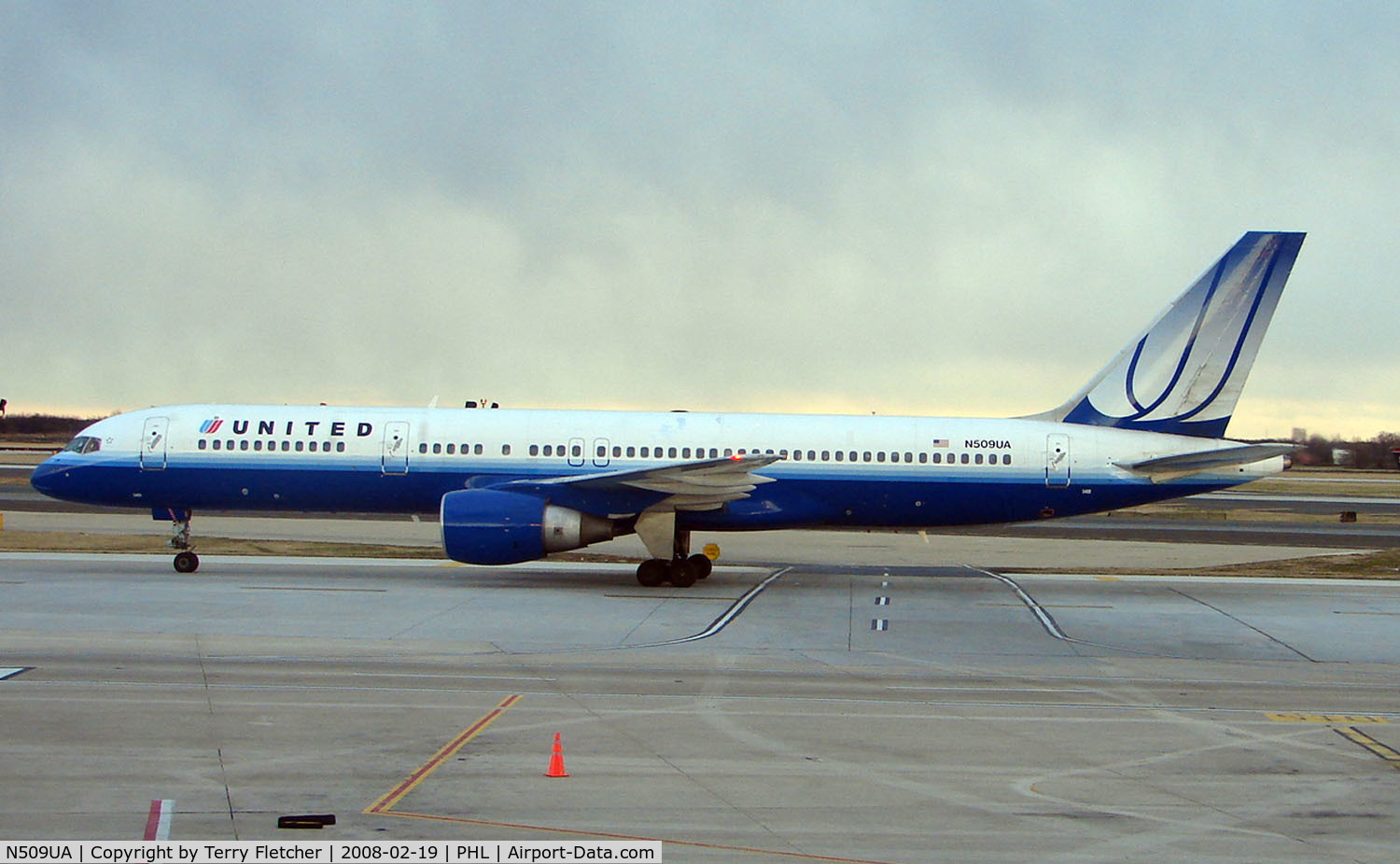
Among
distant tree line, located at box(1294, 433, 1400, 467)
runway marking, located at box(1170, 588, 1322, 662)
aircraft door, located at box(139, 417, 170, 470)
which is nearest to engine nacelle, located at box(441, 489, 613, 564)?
aircraft door, located at box(139, 417, 170, 470)

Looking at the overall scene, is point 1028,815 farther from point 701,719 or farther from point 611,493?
point 611,493

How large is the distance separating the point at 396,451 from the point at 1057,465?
15.3m

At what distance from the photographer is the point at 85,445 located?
29.4 m

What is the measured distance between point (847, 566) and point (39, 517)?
28.3m

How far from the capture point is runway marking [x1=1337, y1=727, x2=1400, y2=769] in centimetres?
1273

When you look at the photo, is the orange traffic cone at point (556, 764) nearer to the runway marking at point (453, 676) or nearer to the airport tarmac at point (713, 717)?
the airport tarmac at point (713, 717)

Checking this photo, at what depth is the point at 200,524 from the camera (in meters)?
Result: 43.5

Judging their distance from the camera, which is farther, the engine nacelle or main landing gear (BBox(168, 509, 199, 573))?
main landing gear (BBox(168, 509, 199, 573))

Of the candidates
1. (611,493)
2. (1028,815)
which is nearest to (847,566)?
(611,493)

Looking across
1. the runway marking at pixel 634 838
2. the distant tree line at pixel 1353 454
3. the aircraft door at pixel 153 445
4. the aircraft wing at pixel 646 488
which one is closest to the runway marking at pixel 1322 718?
the runway marking at pixel 634 838

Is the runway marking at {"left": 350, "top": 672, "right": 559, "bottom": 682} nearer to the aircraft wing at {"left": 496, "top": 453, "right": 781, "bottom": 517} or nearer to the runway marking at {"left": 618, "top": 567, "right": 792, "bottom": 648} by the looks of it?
the runway marking at {"left": 618, "top": 567, "right": 792, "bottom": 648}

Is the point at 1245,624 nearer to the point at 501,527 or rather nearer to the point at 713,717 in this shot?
the point at 713,717

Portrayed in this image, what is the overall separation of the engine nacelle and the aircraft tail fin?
12.9m
